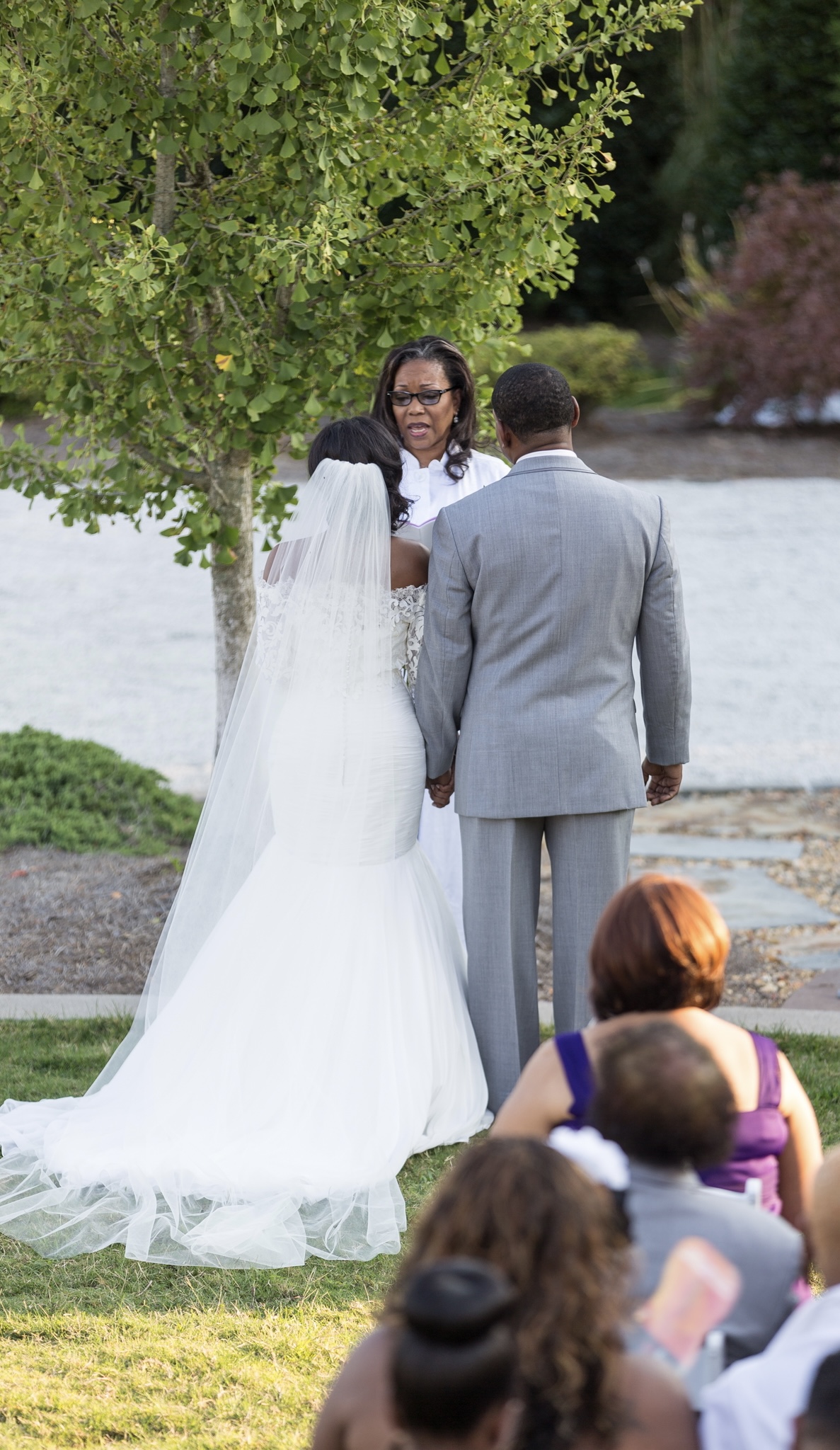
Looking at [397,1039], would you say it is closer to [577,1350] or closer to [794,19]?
[577,1350]

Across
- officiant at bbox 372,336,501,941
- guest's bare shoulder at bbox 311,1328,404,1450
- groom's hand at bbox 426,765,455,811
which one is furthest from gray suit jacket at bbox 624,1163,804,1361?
officiant at bbox 372,336,501,941

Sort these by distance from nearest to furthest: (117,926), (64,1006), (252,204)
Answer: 1. (252,204)
2. (64,1006)
3. (117,926)

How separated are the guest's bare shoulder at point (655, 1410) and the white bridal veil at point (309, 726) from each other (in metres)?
2.39

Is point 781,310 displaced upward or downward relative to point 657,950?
upward

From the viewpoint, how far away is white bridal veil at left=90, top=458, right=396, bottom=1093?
13.6ft

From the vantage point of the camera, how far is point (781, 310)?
1864 cm

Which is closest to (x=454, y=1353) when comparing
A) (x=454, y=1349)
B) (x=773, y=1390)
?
(x=454, y=1349)

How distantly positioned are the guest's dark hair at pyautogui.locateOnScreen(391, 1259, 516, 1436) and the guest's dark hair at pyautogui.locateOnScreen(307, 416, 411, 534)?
2.98 meters

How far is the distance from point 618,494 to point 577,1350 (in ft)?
8.77

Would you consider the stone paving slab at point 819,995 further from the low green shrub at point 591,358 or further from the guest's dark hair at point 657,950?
the low green shrub at point 591,358

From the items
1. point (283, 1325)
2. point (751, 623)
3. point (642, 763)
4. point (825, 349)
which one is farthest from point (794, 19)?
point (283, 1325)

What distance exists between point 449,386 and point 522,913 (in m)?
1.79

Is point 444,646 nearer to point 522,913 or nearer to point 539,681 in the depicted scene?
point 539,681

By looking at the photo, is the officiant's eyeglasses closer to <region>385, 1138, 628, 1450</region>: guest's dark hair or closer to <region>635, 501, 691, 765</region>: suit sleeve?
<region>635, 501, 691, 765</region>: suit sleeve
